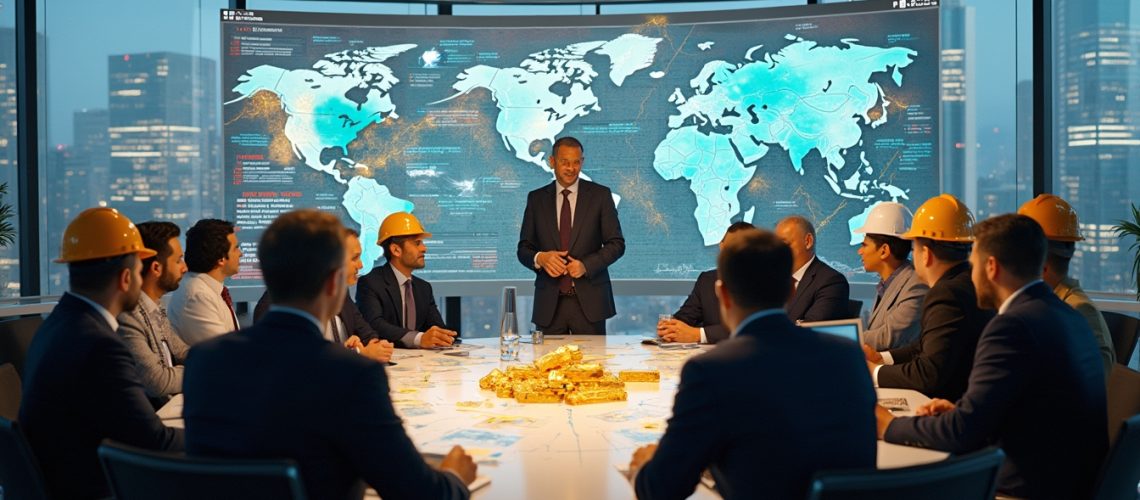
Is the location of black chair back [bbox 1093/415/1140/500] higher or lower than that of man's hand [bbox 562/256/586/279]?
lower

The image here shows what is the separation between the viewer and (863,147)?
6770 mm

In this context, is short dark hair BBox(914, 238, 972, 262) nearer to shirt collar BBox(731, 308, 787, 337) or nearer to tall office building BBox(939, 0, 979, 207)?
shirt collar BBox(731, 308, 787, 337)

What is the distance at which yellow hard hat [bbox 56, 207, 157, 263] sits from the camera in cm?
273

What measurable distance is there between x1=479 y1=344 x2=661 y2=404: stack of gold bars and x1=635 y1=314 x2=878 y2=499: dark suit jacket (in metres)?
1.31

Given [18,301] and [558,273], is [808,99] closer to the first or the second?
[558,273]

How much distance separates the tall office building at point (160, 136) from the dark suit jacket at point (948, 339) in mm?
5332

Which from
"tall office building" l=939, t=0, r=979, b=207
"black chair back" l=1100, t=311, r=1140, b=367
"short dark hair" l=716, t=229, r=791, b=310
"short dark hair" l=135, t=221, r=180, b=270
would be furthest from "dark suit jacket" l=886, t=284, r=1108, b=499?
"tall office building" l=939, t=0, r=979, b=207

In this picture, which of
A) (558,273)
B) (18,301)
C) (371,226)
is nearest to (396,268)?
(558,273)

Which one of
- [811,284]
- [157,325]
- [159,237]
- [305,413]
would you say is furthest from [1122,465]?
[159,237]

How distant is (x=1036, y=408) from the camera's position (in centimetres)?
243

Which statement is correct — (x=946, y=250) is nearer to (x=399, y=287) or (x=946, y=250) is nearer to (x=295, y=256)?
(x=295, y=256)

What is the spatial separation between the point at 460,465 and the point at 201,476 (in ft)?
1.95

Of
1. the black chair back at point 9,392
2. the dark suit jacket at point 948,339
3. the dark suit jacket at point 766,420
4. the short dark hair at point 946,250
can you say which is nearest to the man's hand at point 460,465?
the dark suit jacket at point 766,420

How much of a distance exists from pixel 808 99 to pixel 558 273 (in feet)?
8.11
